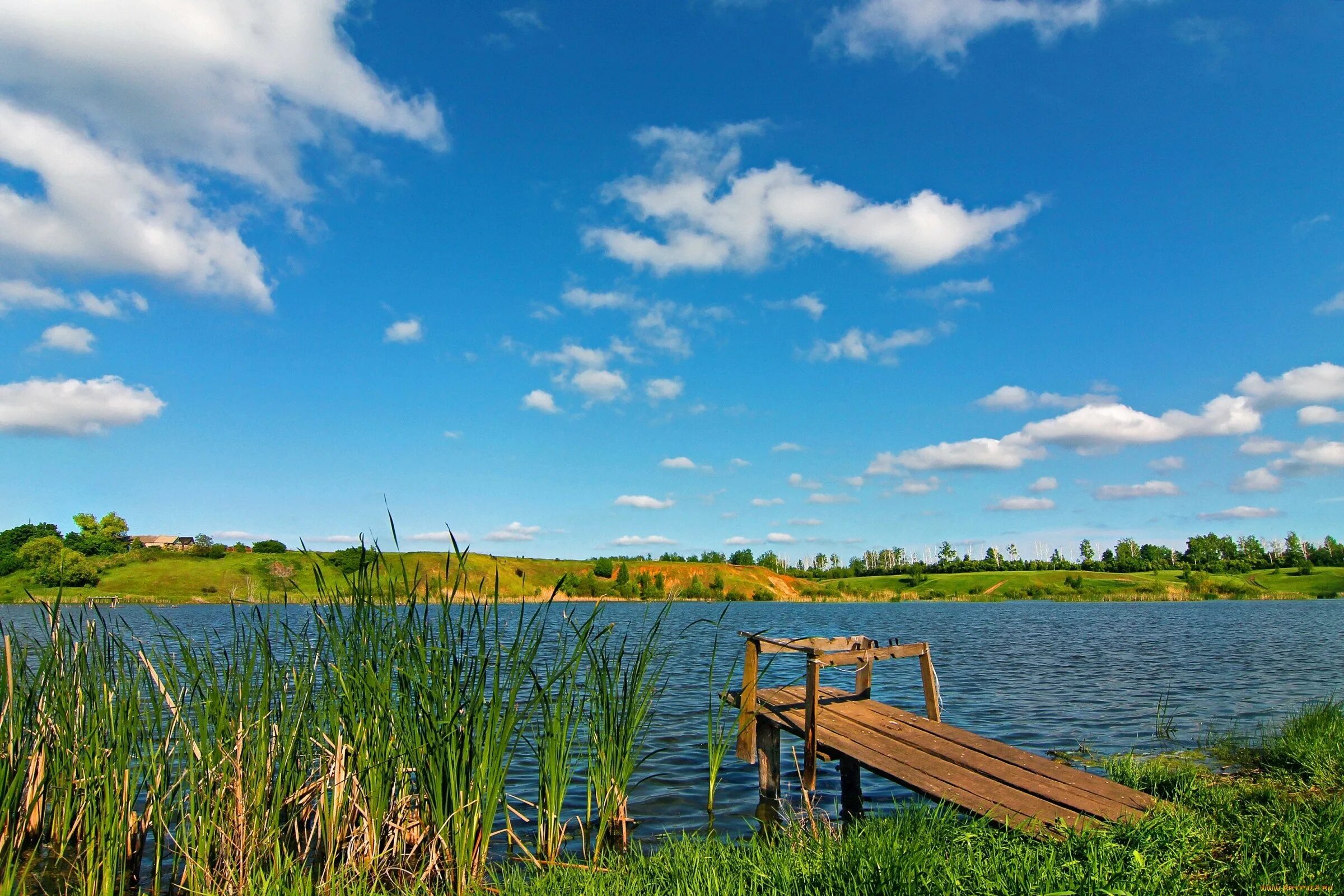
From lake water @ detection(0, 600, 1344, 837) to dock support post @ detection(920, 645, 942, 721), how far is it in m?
1.16

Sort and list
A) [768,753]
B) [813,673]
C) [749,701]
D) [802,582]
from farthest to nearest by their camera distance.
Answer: [802,582] < [749,701] < [768,753] < [813,673]

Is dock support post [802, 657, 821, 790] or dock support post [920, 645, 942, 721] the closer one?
dock support post [802, 657, 821, 790]

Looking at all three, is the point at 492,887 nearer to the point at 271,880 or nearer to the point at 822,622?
the point at 271,880

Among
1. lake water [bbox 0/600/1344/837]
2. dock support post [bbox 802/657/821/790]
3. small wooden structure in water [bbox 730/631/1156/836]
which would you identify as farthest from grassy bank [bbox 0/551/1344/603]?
dock support post [bbox 802/657/821/790]

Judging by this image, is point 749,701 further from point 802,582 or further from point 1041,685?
point 802,582

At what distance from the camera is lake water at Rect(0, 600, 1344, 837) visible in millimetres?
11023

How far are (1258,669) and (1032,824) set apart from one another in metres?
23.3

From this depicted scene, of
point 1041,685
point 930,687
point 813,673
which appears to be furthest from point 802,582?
point 813,673

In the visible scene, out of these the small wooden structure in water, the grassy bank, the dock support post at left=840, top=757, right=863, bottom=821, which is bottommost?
the grassy bank

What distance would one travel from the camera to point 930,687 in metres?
10.9

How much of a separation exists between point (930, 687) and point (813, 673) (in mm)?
2613

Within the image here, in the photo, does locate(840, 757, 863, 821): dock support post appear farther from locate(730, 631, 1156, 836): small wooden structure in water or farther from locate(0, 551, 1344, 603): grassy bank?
locate(0, 551, 1344, 603): grassy bank

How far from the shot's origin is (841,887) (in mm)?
4848

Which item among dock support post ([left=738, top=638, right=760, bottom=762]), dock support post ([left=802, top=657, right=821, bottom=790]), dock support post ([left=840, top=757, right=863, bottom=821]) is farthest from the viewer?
dock support post ([left=738, top=638, right=760, bottom=762])
